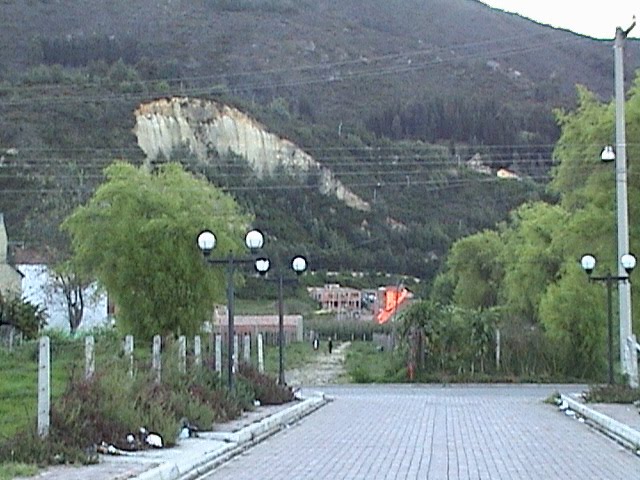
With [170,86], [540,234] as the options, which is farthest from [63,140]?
A: [540,234]

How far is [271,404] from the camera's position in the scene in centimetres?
3117

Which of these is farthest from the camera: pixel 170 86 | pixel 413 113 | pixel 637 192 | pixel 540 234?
pixel 413 113

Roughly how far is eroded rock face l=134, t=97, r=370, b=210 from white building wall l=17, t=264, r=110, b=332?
1419 inches

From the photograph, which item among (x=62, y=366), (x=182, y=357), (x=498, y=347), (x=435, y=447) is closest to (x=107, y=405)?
(x=62, y=366)

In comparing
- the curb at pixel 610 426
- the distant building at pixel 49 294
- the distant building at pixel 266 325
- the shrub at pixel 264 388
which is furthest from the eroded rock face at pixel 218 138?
the curb at pixel 610 426

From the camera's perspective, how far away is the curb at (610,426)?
858 inches

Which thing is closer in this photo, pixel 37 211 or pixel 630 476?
pixel 630 476

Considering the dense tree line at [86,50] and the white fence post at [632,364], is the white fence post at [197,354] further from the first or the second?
the dense tree line at [86,50]

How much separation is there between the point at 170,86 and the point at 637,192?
102271mm

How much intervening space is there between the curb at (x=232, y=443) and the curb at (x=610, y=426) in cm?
619

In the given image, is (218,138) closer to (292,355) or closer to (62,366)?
(292,355)

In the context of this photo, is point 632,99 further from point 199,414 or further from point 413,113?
point 413,113

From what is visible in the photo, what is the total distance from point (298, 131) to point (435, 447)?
385 feet

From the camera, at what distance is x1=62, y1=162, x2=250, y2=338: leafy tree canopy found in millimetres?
42000
